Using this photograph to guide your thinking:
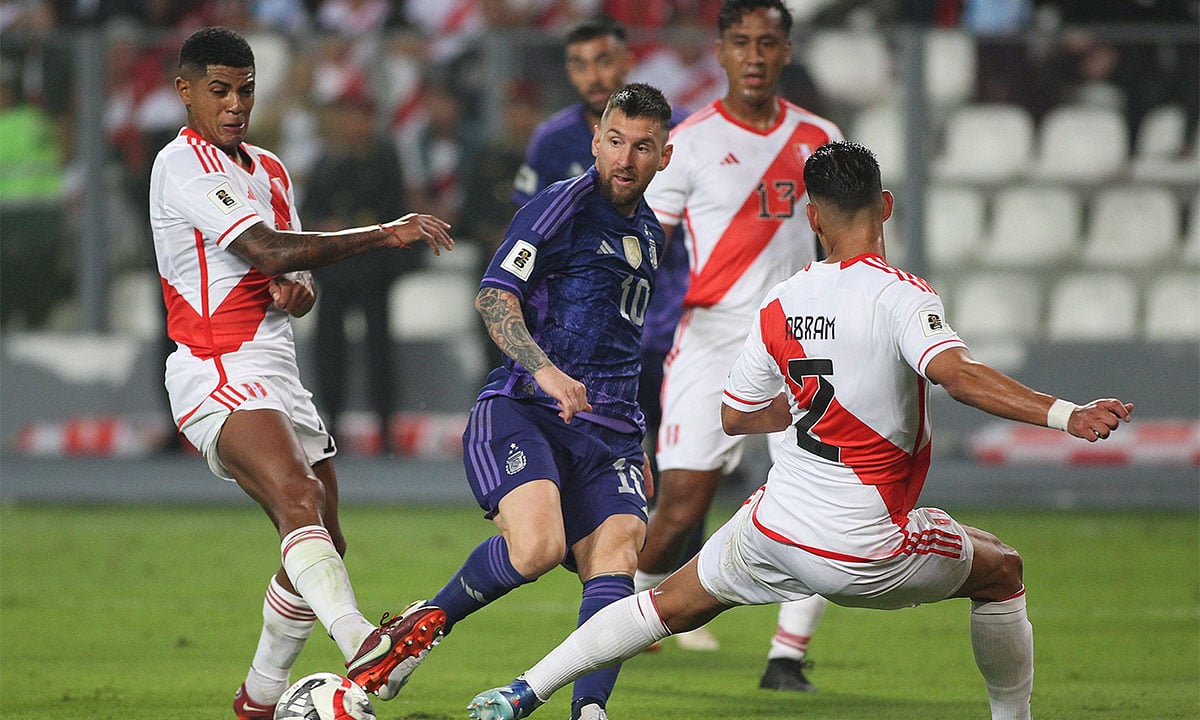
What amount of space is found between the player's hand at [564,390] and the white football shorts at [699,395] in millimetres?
1989

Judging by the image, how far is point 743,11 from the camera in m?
7.25

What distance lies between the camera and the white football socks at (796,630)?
6.71m

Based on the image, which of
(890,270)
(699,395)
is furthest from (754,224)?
(890,270)

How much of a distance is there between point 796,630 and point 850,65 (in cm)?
784

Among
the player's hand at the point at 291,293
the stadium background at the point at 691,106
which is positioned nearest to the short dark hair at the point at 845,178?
the player's hand at the point at 291,293

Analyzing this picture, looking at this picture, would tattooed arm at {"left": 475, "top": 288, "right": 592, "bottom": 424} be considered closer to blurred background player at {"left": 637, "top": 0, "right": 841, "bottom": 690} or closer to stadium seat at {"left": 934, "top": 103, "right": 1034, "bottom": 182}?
blurred background player at {"left": 637, "top": 0, "right": 841, "bottom": 690}

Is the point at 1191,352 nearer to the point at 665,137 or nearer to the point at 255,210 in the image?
the point at 665,137

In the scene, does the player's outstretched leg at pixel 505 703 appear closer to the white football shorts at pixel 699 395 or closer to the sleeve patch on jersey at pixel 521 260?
the sleeve patch on jersey at pixel 521 260

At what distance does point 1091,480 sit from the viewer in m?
13.2

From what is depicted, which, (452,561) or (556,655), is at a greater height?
(556,655)

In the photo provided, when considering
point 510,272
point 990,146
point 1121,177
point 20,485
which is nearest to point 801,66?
point 990,146

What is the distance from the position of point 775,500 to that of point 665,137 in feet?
4.73

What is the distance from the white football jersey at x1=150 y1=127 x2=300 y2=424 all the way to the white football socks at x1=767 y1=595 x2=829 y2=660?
238 centimetres

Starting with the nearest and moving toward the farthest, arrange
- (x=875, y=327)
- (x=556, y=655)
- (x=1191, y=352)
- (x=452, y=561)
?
(x=875, y=327) → (x=556, y=655) → (x=452, y=561) → (x=1191, y=352)
